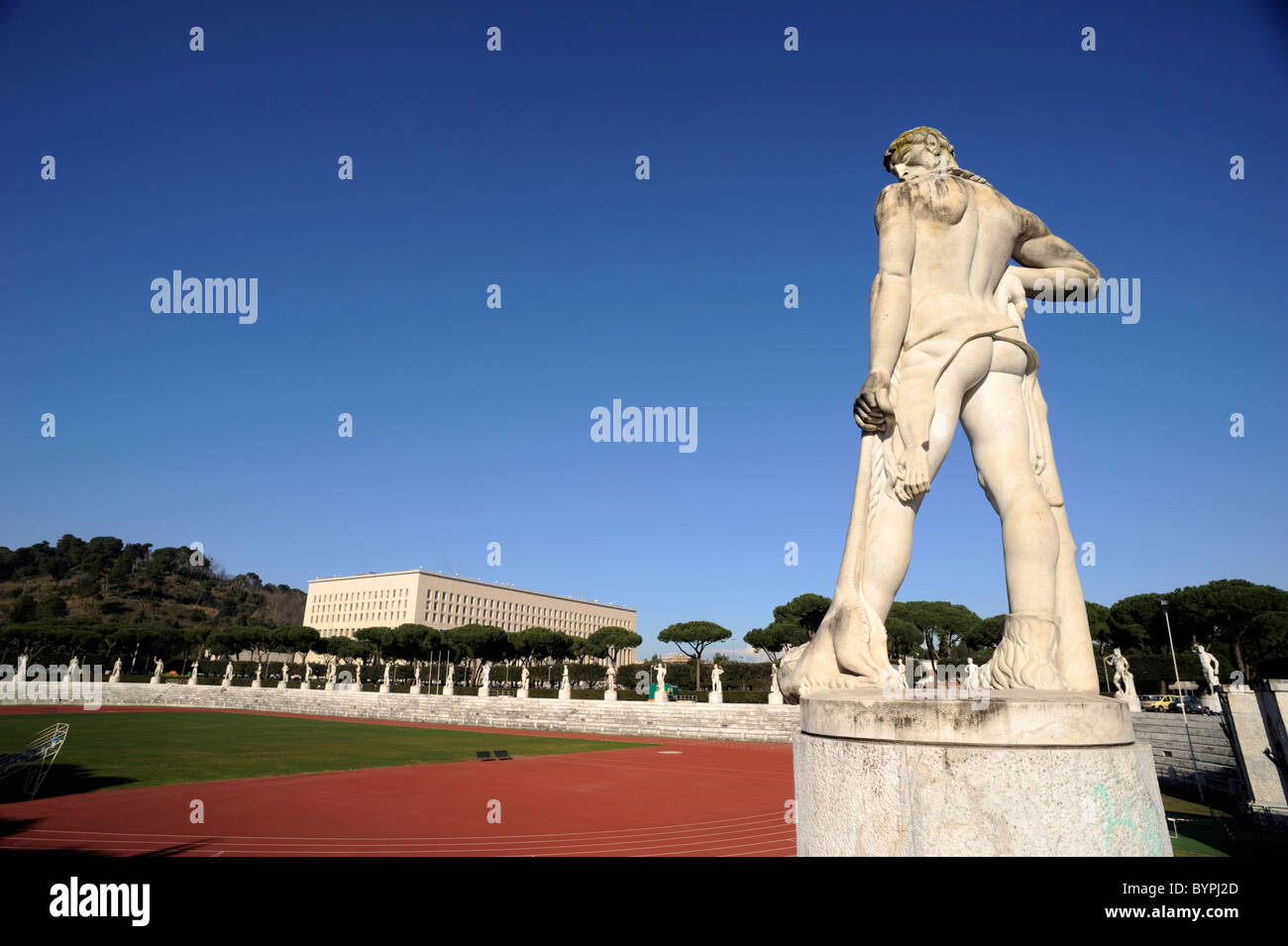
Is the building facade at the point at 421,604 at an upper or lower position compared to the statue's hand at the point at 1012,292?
lower

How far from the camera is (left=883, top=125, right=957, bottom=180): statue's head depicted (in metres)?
5.71

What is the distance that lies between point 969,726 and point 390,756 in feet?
66.6

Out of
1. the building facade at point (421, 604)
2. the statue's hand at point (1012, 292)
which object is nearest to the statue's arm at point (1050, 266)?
the statue's hand at point (1012, 292)

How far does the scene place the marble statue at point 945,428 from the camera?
4.93 m

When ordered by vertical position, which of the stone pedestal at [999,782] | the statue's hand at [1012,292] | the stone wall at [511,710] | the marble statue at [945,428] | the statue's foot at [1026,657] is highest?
the statue's hand at [1012,292]

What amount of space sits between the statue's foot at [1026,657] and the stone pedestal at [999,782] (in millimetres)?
962

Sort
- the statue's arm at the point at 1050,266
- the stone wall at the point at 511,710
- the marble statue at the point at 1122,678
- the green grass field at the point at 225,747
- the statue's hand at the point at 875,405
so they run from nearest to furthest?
the statue's hand at the point at 875,405 < the statue's arm at the point at 1050,266 < the green grass field at the point at 225,747 < the marble statue at the point at 1122,678 < the stone wall at the point at 511,710

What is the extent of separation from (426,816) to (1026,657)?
1016 centimetres

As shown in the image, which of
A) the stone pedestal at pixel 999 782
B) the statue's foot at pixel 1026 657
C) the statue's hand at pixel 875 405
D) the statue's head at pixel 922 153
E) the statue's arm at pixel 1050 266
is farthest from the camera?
the statue's arm at pixel 1050 266

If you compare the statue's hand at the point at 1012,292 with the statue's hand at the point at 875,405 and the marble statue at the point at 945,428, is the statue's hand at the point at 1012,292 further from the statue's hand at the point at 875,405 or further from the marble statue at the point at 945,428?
the statue's hand at the point at 875,405

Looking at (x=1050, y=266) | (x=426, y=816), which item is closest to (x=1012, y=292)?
(x=1050, y=266)

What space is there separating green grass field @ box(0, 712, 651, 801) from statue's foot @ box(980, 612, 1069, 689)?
16.2 meters

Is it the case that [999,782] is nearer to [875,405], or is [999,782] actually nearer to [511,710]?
[875,405]

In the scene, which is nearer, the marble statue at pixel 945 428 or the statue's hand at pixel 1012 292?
Answer: the marble statue at pixel 945 428
